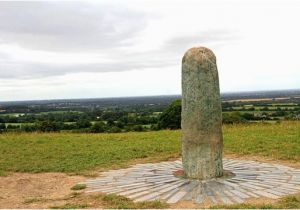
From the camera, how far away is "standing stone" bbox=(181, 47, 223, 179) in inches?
356

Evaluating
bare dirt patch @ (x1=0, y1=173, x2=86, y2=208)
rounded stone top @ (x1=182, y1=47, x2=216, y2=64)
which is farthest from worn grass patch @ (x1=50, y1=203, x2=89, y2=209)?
rounded stone top @ (x1=182, y1=47, x2=216, y2=64)

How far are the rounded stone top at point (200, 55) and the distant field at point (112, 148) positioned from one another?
4.17 m

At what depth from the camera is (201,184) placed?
28.0 feet

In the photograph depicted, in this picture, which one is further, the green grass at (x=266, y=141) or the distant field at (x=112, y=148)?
the green grass at (x=266, y=141)

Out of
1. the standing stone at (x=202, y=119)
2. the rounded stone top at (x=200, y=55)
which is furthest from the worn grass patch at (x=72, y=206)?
the rounded stone top at (x=200, y=55)

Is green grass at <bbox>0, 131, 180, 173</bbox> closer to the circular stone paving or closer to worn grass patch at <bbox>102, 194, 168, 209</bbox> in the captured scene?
the circular stone paving

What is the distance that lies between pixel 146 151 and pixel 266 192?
22.5 ft

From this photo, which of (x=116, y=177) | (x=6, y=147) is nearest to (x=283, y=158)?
(x=116, y=177)

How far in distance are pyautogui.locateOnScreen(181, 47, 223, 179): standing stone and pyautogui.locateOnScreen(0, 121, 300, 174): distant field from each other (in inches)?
128

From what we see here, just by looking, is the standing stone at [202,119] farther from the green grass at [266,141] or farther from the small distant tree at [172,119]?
the small distant tree at [172,119]

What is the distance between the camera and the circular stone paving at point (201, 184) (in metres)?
7.58

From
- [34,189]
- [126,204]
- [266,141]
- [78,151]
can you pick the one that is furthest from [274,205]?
[78,151]

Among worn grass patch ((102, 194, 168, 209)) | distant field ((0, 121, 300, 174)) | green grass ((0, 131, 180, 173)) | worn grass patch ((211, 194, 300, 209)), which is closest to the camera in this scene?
worn grass patch ((211, 194, 300, 209))

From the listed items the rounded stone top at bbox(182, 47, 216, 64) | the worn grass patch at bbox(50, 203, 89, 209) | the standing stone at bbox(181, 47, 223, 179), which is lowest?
the worn grass patch at bbox(50, 203, 89, 209)
